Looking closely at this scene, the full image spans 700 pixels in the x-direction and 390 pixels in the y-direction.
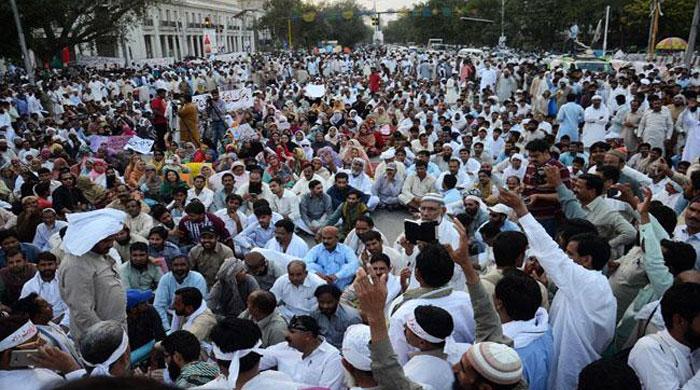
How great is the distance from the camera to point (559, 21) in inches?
1474

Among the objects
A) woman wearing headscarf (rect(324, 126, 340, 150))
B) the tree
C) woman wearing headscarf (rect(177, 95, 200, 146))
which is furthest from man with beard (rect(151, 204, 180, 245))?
the tree

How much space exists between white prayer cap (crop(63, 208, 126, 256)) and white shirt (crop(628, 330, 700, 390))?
2846mm

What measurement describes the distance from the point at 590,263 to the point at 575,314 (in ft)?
1.09

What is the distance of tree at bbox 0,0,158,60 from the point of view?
813 inches

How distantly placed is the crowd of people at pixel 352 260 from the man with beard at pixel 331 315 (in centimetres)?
2

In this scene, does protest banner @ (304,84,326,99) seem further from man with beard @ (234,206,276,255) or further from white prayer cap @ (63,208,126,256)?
white prayer cap @ (63,208,126,256)

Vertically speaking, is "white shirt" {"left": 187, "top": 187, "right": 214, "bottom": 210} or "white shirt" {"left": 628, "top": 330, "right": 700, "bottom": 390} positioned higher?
"white shirt" {"left": 628, "top": 330, "right": 700, "bottom": 390}

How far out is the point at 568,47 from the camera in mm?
34594

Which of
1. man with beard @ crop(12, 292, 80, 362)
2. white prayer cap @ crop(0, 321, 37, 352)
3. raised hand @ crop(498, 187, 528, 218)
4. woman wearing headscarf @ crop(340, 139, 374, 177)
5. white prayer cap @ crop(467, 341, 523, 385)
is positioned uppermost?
raised hand @ crop(498, 187, 528, 218)

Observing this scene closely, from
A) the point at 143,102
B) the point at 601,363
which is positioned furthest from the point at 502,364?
the point at 143,102

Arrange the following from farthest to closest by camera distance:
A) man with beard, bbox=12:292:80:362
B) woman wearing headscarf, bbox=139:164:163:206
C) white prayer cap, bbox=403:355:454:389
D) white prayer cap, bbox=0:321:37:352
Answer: woman wearing headscarf, bbox=139:164:163:206, man with beard, bbox=12:292:80:362, white prayer cap, bbox=0:321:37:352, white prayer cap, bbox=403:355:454:389

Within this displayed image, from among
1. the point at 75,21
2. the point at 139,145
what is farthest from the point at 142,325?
the point at 75,21

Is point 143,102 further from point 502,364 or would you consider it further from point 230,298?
point 502,364

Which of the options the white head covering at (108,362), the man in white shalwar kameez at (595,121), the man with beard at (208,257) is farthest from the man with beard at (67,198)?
the man in white shalwar kameez at (595,121)
